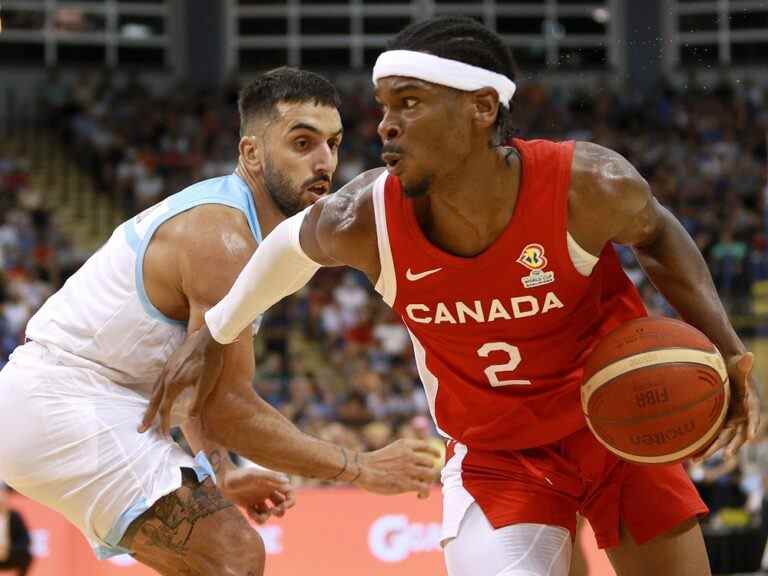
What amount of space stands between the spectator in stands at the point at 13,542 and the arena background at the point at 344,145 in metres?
0.11

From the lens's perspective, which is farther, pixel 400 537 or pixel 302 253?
pixel 400 537

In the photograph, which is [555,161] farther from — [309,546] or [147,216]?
[309,546]

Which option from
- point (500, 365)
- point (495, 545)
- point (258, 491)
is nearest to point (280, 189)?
point (258, 491)

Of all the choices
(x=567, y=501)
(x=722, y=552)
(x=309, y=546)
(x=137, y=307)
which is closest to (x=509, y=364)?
(x=567, y=501)

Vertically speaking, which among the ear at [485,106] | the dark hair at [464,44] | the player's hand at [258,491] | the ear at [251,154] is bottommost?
the player's hand at [258,491]

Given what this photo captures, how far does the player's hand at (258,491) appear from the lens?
13.6 feet

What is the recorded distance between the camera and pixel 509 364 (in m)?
3.44

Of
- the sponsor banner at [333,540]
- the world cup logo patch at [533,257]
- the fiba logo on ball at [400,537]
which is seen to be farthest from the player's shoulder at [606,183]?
the fiba logo on ball at [400,537]

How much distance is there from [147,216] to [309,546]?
173 inches

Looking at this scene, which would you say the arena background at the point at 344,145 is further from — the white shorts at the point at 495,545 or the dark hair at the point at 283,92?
the white shorts at the point at 495,545

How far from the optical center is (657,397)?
128 inches

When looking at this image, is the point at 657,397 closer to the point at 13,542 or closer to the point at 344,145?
the point at 13,542

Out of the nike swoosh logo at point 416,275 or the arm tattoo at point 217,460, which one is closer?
the nike swoosh logo at point 416,275

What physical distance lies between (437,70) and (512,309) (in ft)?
2.22
